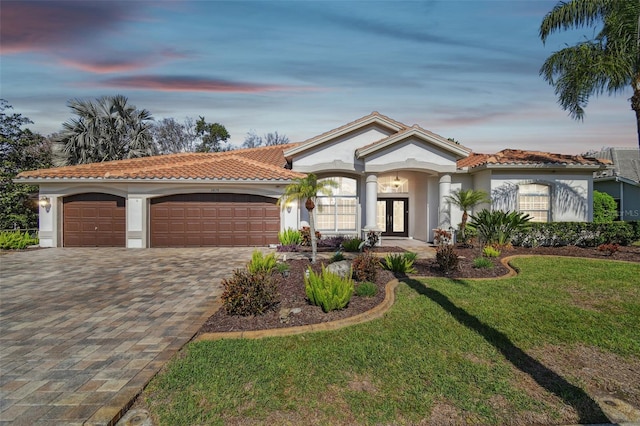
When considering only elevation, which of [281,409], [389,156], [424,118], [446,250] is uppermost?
[424,118]

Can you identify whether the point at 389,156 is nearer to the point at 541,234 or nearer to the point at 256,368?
the point at 541,234

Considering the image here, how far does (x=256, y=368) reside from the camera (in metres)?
4.23

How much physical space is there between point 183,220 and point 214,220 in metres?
1.47

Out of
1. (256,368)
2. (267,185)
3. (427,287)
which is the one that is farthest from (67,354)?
(267,185)

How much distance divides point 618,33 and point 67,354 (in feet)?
59.8

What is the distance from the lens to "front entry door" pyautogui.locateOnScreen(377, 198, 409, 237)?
64.4 ft

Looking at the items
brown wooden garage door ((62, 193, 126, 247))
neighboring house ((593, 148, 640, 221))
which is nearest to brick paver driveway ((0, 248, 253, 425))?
brown wooden garage door ((62, 193, 126, 247))

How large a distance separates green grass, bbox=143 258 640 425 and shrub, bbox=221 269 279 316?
109 cm

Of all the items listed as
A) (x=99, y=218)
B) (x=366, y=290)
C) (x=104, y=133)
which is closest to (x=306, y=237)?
(x=366, y=290)

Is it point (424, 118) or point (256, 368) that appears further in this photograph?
point (424, 118)

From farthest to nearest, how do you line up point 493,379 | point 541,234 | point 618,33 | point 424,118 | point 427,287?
point 424,118, point 541,234, point 618,33, point 427,287, point 493,379

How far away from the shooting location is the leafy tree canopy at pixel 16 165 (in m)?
19.0

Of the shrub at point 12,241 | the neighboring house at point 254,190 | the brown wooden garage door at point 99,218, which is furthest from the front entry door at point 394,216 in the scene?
the shrub at point 12,241

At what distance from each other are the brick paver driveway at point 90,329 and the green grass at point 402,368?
0.57 metres
